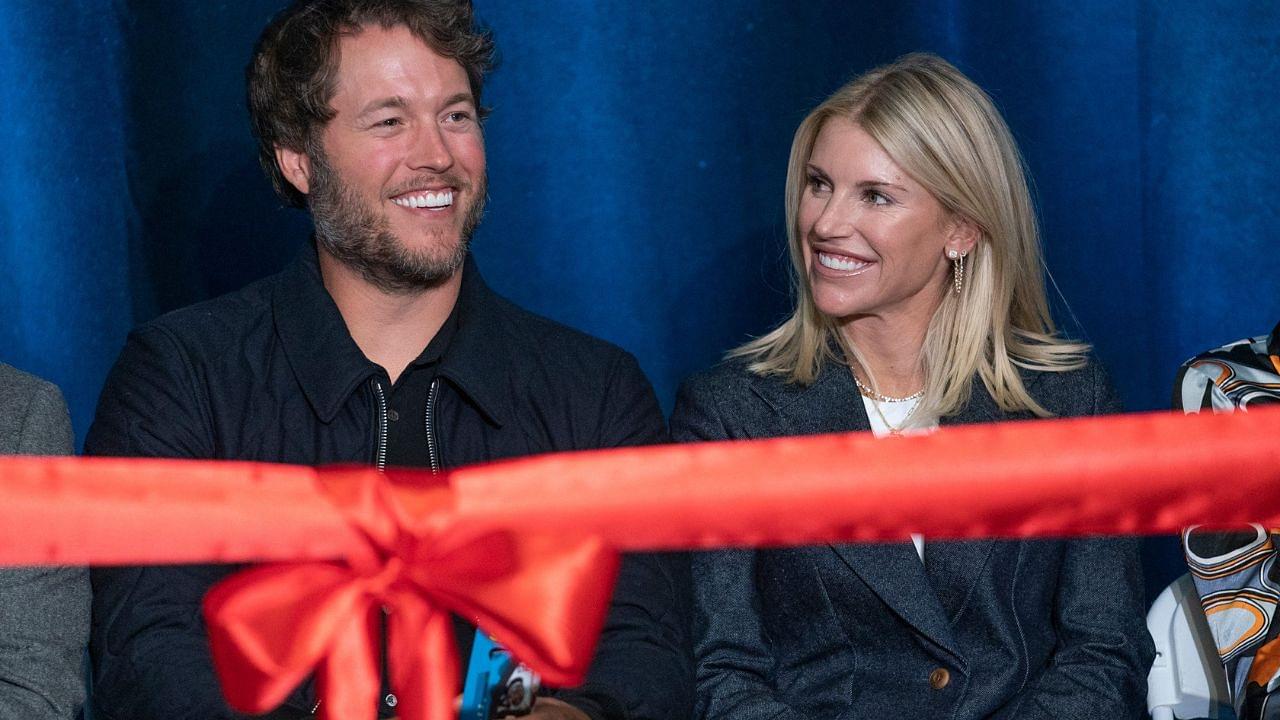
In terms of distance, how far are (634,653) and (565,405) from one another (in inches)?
14.8

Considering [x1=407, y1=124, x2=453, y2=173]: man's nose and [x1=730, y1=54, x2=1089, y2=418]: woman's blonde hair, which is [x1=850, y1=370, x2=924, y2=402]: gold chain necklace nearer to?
[x1=730, y1=54, x2=1089, y2=418]: woman's blonde hair

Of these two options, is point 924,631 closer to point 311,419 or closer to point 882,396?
point 882,396

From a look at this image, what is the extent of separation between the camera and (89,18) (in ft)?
7.52

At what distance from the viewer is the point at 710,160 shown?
8.44 feet

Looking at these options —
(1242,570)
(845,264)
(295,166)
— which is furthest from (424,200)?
(1242,570)

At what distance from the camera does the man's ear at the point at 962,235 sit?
2.21 m

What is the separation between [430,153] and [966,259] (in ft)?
2.77

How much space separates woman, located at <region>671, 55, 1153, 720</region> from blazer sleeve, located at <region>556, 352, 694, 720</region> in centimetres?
12

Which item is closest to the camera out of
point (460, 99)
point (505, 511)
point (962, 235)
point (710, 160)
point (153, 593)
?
point (505, 511)

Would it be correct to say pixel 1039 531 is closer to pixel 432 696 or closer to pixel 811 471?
pixel 811 471

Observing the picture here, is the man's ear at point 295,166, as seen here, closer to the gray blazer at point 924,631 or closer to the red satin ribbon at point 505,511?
the gray blazer at point 924,631

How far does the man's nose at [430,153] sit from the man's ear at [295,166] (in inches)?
8.1

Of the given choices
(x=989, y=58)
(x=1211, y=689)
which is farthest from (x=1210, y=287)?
(x=1211, y=689)

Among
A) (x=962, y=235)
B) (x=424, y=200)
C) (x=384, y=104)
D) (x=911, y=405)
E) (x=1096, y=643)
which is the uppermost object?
(x=384, y=104)
